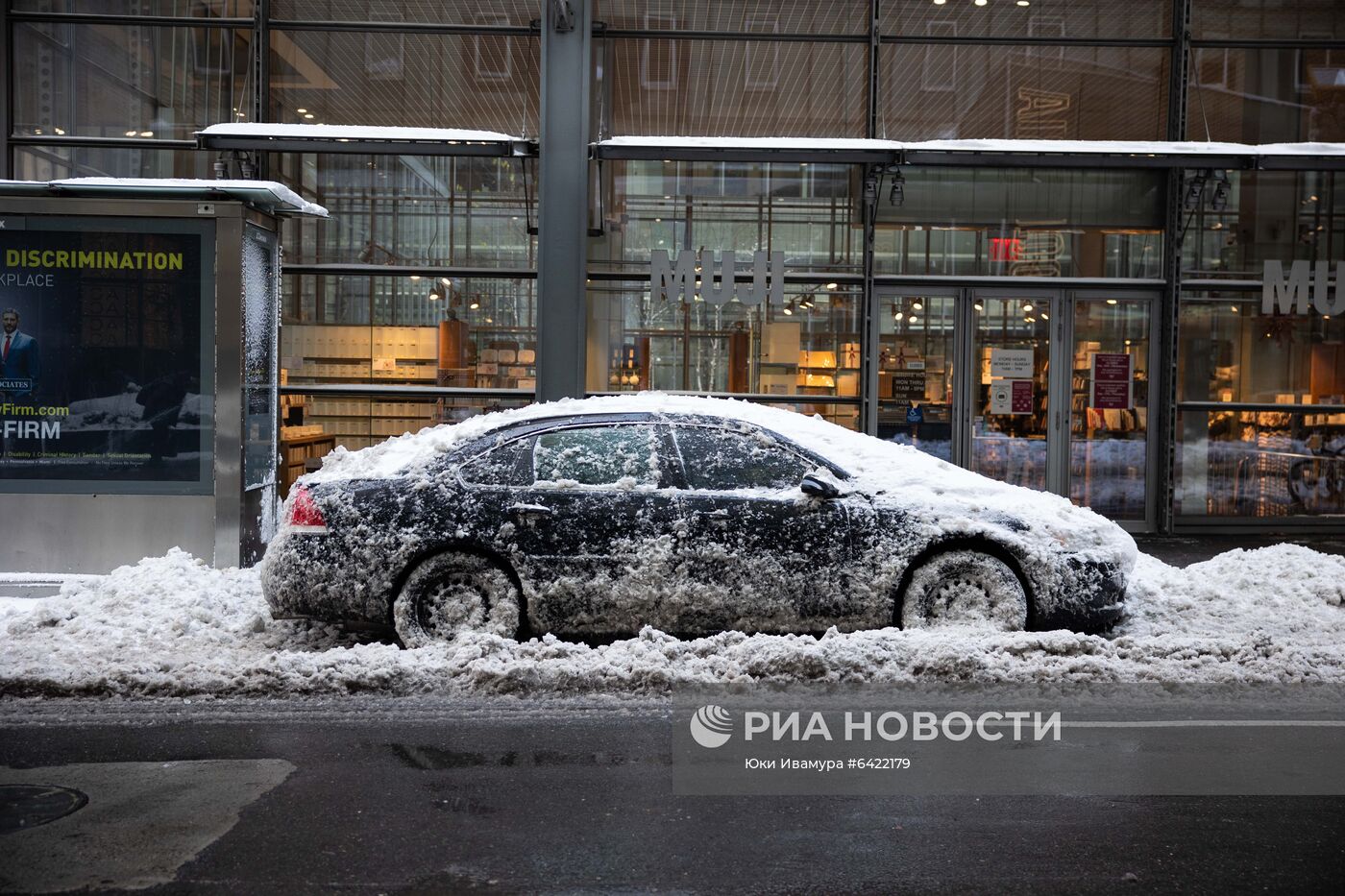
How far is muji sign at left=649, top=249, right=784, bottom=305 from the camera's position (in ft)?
44.0

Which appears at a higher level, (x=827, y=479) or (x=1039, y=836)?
(x=827, y=479)

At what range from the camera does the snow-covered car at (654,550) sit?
7.30 m

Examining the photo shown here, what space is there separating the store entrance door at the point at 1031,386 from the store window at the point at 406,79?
16.0 ft

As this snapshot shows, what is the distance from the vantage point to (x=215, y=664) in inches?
268

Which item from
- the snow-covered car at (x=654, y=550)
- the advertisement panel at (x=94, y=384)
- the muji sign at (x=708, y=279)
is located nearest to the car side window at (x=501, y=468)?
the snow-covered car at (x=654, y=550)

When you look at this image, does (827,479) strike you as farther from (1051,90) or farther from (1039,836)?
(1051,90)

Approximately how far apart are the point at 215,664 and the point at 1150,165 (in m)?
10.8

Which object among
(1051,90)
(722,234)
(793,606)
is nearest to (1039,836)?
(793,606)

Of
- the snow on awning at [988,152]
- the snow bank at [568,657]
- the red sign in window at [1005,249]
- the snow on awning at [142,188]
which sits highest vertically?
the snow on awning at [988,152]

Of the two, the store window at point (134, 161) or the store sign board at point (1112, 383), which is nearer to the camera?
the store window at point (134, 161)

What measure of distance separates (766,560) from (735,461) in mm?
705

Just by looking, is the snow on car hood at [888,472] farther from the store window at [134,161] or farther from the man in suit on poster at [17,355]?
the store window at [134,161]

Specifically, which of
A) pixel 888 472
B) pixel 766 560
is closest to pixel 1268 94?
pixel 888 472

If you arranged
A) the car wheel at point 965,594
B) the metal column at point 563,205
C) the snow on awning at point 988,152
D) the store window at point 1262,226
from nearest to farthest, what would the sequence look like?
the car wheel at point 965,594
the snow on awning at point 988,152
the metal column at point 563,205
the store window at point 1262,226
